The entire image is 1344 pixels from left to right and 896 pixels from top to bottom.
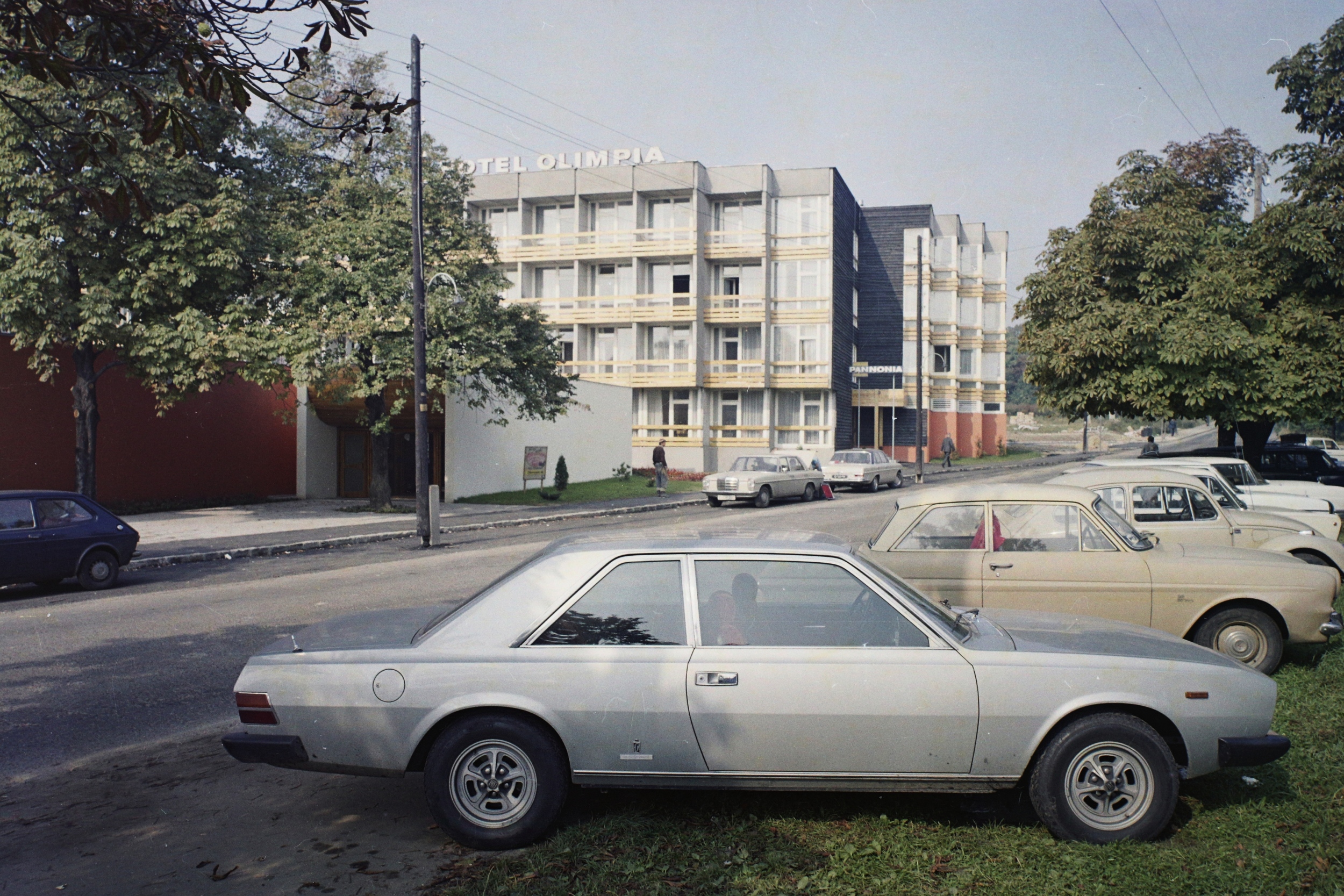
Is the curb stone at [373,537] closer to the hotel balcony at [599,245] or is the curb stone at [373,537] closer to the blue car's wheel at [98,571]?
the blue car's wheel at [98,571]

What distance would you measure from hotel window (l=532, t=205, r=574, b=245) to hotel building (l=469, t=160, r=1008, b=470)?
0.07m

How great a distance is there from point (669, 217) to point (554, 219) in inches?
232

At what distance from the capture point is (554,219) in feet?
152

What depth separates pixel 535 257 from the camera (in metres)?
45.7

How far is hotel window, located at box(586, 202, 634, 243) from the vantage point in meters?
44.8

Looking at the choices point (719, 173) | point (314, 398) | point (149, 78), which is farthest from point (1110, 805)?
point (719, 173)

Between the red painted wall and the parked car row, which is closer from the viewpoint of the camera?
the parked car row

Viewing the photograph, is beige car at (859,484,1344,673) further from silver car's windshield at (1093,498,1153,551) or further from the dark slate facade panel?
the dark slate facade panel

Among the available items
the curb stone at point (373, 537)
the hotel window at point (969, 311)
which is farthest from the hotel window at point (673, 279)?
the hotel window at point (969, 311)

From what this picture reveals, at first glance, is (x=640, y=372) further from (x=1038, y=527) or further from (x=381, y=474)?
(x=1038, y=527)

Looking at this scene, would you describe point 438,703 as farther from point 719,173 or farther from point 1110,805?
point 719,173

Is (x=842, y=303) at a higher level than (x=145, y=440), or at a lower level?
higher

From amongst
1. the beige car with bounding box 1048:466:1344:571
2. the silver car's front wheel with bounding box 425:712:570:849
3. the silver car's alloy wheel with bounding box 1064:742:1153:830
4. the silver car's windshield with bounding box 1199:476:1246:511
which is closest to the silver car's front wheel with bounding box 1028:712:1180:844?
the silver car's alloy wheel with bounding box 1064:742:1153:830

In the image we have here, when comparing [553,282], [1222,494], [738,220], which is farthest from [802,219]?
[1222,494]
